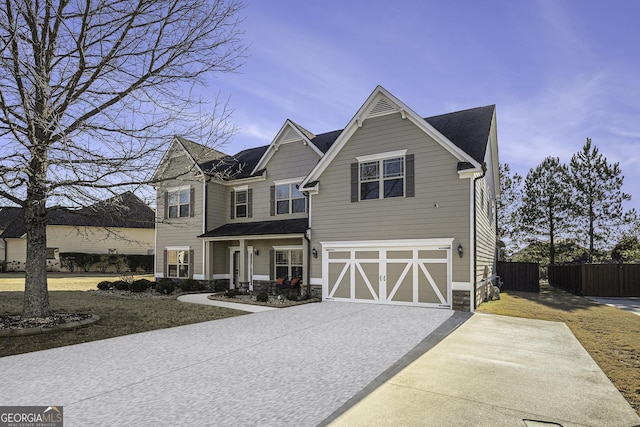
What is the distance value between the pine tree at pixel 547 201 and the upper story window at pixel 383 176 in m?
19.7

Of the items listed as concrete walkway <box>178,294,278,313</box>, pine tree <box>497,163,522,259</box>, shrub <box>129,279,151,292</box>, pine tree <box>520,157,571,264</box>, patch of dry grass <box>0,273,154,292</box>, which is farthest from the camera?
pine tree <box>497,163,522,259</box>

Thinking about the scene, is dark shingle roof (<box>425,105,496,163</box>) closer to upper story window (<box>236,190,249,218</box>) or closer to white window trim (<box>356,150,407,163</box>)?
white window trim (<box>356,150,407,163</box>)

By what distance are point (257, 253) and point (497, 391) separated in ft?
46.9

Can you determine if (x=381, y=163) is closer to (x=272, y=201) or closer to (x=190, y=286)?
(x=272, y=201)

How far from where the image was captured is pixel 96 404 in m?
4.50

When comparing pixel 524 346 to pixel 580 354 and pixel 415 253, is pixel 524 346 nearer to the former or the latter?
pixel 580 354

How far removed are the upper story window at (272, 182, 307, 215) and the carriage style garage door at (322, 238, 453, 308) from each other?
135 inches

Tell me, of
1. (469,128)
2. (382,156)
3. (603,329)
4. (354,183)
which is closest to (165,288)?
(354,183)

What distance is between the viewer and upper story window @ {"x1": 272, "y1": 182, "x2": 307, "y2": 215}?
17.9 metres

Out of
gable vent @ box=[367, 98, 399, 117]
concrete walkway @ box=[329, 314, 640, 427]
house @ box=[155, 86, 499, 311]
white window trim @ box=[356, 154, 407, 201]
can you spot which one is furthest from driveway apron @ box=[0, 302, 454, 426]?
gable vent @ box=[367, 98, 399, 117]

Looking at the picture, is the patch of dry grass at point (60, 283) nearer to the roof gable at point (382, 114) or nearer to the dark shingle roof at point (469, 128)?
the roof gable at point (382, 114)

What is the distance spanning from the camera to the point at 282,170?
18.5 m

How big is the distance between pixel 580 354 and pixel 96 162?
34.0ft

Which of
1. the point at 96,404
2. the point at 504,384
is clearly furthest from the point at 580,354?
the point at 96,404
